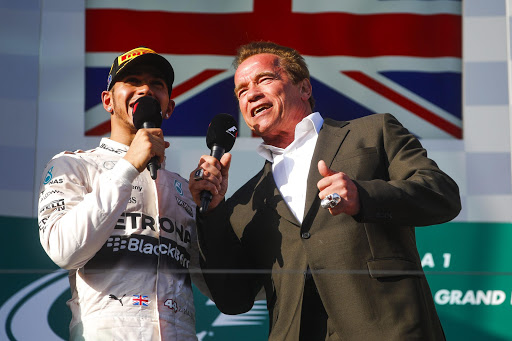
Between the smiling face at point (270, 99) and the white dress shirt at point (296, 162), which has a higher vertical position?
the smiling face at point (270, 99)

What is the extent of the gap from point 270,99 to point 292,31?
97cm

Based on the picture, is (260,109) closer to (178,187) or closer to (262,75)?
(262,75)

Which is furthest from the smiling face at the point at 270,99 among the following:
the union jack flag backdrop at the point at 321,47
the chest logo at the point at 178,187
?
the union jack flag backdrop at the point at 321,47

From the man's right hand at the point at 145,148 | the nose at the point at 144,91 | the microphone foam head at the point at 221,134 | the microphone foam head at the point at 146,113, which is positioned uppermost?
the nose at the point at 144,91

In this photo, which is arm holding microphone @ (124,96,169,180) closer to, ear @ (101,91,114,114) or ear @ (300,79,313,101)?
ear @ (101,91,114,114)

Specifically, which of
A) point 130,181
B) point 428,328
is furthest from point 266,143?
point 428,328

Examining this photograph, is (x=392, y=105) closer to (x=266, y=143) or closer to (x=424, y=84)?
(x=424, y=84)

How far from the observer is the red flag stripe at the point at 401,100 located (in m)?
2.79

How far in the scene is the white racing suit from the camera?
1584 mm

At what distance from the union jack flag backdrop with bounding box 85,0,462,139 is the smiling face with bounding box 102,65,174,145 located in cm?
82

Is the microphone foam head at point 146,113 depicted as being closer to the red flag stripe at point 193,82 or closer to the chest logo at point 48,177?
the chest logo at point 48,177

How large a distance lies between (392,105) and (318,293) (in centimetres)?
135

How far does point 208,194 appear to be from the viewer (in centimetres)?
169

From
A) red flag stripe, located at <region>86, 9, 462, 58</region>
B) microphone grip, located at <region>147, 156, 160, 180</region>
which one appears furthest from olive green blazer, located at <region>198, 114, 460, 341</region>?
red flag stripe, located at <region>86, 9, 462, 58</region>
